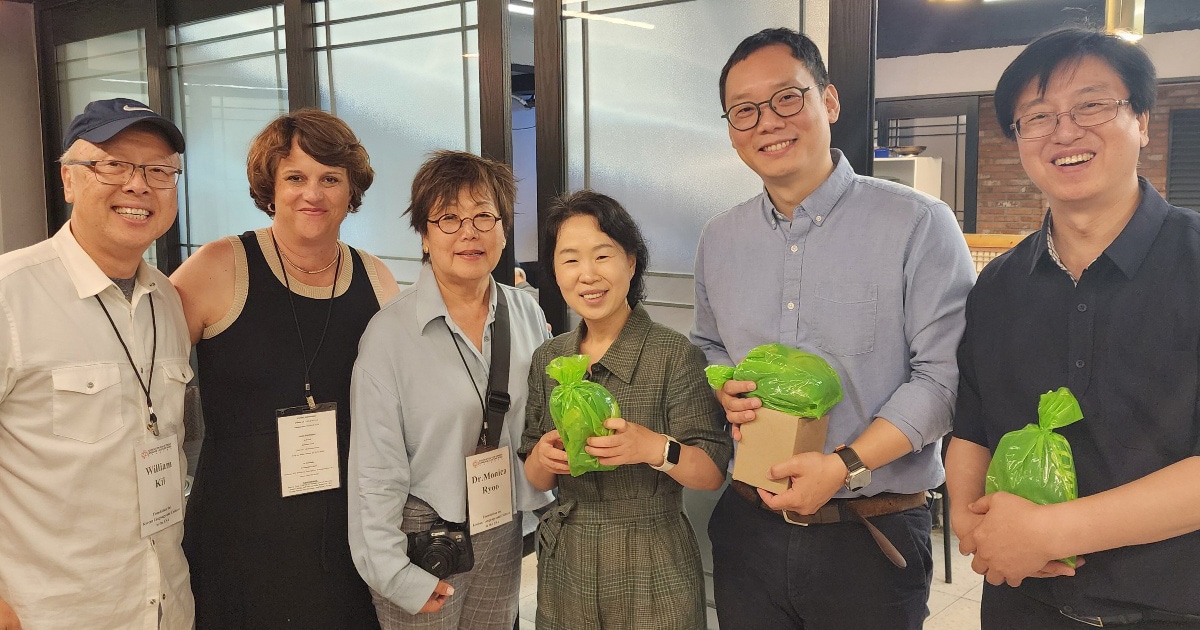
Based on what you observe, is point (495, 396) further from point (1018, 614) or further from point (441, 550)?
point (1018, 614)

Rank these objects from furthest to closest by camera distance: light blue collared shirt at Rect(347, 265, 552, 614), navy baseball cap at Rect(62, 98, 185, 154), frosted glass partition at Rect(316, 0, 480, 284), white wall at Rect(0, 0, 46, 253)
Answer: white wall at Rect(0, 0, 46, 253)
frosted glass partition at Rect(316, 0, 480, 284)
light blue collared shirt at Rect(347, 265, 552, 614)
navy baseball cap at Rect(62, 98, 185, 154)

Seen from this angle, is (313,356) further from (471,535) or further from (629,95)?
(629,95)

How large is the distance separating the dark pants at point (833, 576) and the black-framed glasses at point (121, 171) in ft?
4.85

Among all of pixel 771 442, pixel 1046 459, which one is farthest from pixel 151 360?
pixel 1046 459

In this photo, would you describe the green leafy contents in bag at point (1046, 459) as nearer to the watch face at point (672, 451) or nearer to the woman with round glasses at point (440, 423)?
the watch face at point (672, 451)

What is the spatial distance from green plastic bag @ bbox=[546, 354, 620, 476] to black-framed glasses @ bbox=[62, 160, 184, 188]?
99 centimetres

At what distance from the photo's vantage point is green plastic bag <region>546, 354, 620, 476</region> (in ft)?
5.20

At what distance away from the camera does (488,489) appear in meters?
1.98

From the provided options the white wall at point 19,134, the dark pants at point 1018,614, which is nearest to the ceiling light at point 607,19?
the dark pants at point 1018,614

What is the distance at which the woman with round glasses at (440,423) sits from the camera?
74.7 inches

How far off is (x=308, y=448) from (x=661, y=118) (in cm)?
152

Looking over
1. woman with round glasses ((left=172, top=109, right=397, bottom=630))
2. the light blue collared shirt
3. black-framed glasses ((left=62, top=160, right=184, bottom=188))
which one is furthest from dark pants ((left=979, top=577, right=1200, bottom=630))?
black-framed glasses ((left=62, top=160, right=184, bottom=188))

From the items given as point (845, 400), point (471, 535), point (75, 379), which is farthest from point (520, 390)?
point (75, 379)

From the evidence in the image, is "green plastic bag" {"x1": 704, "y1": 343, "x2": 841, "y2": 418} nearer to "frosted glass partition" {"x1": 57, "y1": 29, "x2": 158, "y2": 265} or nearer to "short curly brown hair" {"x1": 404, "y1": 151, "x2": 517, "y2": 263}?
"short curly brown hair" {"x1": 404, "y1": 151, "x2": 517, "y2": 263}
